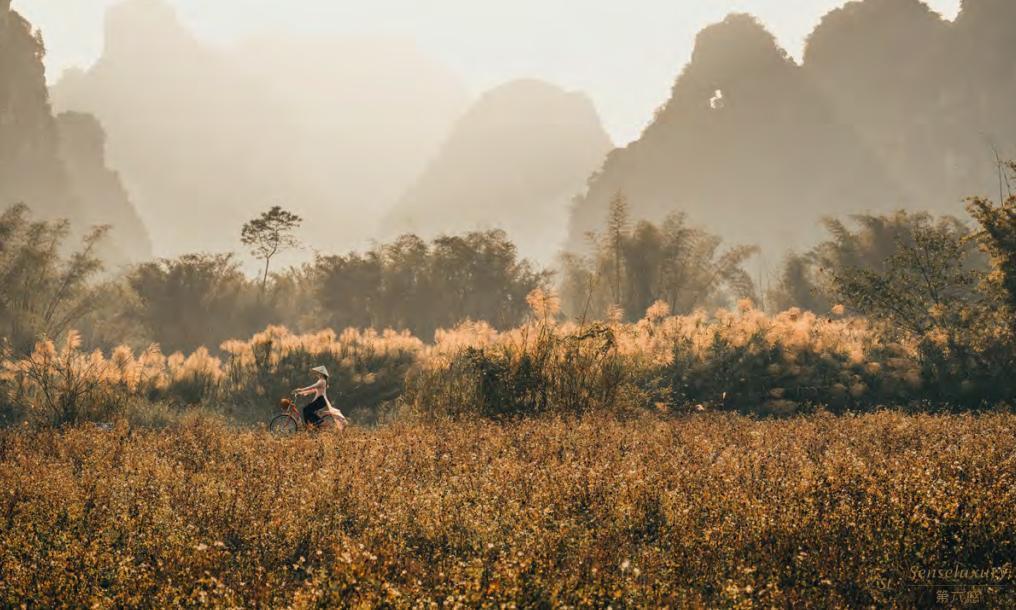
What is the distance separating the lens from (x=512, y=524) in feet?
15.3

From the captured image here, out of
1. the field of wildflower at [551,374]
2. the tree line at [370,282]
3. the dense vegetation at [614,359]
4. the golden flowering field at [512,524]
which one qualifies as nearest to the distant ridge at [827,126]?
the tree line at [370,282]

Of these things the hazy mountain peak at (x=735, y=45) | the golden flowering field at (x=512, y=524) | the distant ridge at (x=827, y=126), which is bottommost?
the golden flowering field at (x=512, y=524)

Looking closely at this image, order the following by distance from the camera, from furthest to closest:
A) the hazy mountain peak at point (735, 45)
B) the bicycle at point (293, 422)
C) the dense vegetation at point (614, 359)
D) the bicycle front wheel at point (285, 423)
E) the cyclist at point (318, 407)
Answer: the hazy mountain peak at point (735, 45), the dense vegetation at point (614, 359), the bicycle front wheel at point (285, 423), the cyclist at point (318, 407), the bicycle at point (293, 422)

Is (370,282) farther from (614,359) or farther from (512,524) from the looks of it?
(512,524)

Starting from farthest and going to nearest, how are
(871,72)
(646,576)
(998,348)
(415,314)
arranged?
1. (871,72)
2. (415,314)
3. (998,348)
4. (646,576)

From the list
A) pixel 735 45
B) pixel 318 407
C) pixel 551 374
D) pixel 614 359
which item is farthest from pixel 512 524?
pixel 735 45

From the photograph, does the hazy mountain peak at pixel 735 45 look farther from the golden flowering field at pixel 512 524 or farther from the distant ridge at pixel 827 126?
the golden flowering field at pixel 512 524

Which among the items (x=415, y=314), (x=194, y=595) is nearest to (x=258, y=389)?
(x=194, y=595)

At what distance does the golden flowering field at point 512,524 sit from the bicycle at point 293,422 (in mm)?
2890

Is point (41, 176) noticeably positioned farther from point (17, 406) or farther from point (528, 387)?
point (528, 387)

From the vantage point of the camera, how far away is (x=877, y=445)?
7.38 m

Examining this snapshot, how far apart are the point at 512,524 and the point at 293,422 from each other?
291 inches

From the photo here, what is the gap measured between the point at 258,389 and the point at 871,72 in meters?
114

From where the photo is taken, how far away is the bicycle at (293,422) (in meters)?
10.5
